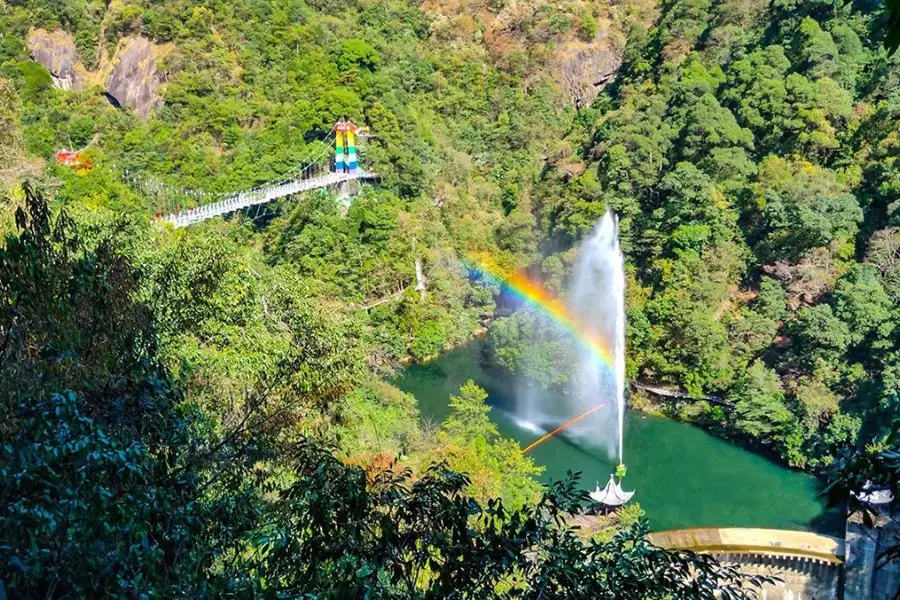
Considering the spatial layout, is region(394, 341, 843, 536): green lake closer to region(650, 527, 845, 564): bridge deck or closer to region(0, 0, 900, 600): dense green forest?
region(0, 0, 900, 600): dense green forest

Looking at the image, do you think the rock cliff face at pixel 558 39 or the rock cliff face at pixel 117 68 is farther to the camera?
the rock cliff face at pixel 558 39

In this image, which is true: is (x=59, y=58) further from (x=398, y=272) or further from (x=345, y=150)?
(x=398, y=272)

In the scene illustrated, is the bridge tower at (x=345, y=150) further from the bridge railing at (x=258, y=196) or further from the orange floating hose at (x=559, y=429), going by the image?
the orange floating hose at (x=559, y=429)

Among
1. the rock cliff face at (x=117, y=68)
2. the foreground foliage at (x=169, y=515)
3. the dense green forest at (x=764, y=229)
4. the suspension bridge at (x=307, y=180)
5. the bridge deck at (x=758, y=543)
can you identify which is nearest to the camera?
the foreground foliage at (x=169, y=515)

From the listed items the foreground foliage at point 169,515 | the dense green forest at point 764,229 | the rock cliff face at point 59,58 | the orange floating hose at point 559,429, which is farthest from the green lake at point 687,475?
the rock cliff face at point 59,58

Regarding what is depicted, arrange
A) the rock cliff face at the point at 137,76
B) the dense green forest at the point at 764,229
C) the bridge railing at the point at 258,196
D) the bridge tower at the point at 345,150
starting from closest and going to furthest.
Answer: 1. the dense green forest at the point at 764,229
2. the bridge railing at the point at 258,196
3. the bridge tower at the point at 345,150
4. the rock cliff face at the point at 137,76

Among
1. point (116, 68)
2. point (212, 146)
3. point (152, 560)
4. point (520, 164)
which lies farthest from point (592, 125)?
point (152, 560)

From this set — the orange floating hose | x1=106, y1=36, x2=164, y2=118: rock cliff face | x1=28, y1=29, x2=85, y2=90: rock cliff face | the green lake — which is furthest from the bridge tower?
x1=28, y1=29, x2=85, y2=90: rock cliff face

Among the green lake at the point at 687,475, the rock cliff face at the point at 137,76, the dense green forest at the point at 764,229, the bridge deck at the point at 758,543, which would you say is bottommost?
the bridge deck at the point at 758,543

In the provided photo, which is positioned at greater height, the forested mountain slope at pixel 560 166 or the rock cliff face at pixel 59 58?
the rock cliff face at pixel 59 58
